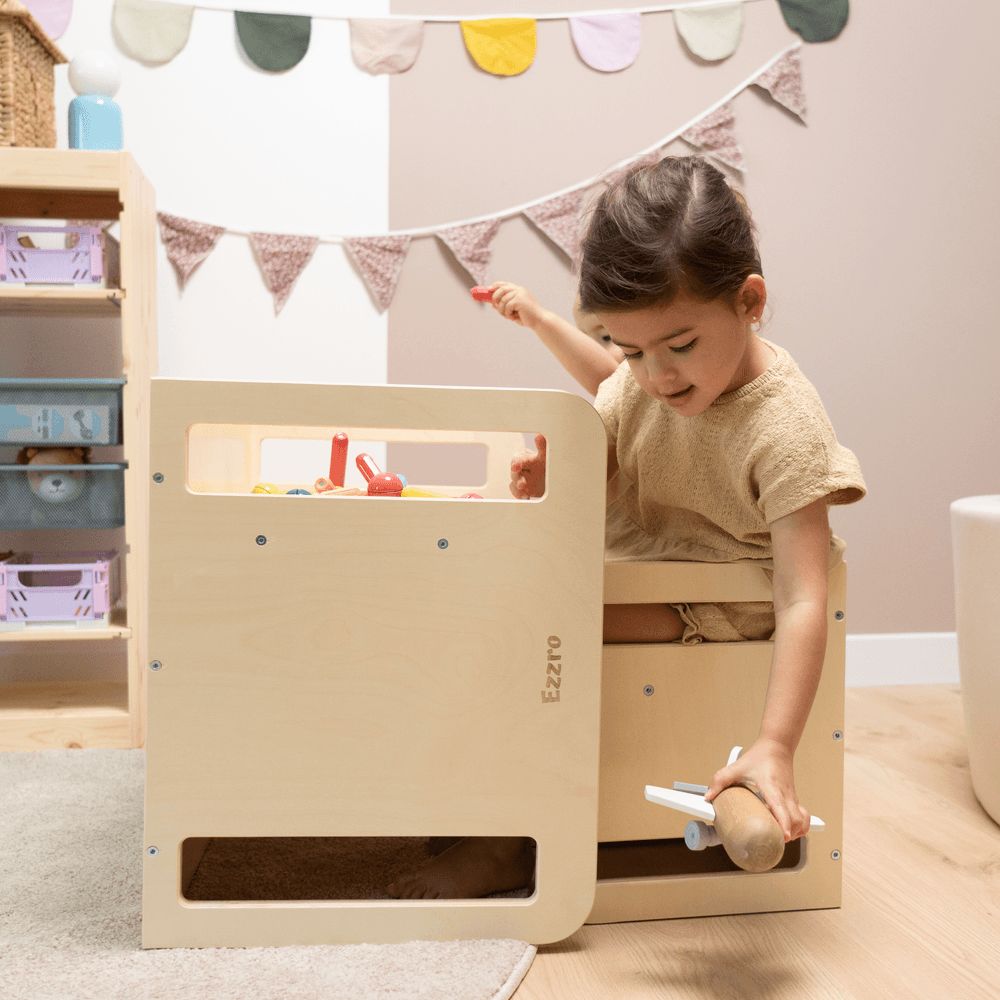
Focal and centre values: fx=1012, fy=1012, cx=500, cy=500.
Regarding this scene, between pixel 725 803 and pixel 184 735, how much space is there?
1.45ft

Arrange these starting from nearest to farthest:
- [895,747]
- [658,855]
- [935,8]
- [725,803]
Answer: [725,803] → [658,855] → [895,747] → [935,8]

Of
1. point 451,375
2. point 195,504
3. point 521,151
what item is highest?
point 521,151

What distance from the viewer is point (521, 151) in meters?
1.85

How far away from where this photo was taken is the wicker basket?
1.45 meters

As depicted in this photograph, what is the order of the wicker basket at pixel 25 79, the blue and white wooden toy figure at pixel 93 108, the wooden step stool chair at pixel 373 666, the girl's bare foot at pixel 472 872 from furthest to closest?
1. the blue and white wooden toy figure at pixel 93 108
2. the wicker basket at pixel 25 79
3. the girl's bare foot at pixel 472 872
4. the wooden step stool chair at pixel 373 666

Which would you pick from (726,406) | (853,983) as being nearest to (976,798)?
(853,983)

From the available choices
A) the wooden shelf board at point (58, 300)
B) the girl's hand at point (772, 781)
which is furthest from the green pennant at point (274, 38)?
the girl's hand at point (772, 781)

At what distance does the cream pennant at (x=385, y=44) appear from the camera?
179cm

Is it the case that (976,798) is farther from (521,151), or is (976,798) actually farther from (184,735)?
(521,151)

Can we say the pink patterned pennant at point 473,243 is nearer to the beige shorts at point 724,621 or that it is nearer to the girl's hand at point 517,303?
the girl's hand at point 517,303

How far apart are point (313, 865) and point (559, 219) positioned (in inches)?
48.5

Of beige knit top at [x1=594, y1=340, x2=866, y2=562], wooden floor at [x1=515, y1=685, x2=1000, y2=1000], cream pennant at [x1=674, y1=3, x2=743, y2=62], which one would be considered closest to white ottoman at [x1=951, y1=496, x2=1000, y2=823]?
wooden floor at [x1=515, y1=685, x2=1000, y2=1000]

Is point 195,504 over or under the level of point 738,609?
over

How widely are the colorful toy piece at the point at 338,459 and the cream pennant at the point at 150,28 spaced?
92 cm
